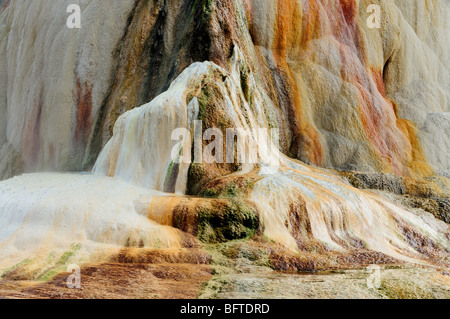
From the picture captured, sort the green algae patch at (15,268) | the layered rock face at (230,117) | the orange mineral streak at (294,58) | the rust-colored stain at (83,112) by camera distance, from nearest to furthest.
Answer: the green algae patch at (15,268), the layered rock face at (230,117), the orange mineral streak at (294,58), the rust-colored stain at (83,112)

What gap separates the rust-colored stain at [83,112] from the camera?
44.1ft

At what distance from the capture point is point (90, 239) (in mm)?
6809

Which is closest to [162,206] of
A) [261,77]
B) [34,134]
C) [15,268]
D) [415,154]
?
[15,268]

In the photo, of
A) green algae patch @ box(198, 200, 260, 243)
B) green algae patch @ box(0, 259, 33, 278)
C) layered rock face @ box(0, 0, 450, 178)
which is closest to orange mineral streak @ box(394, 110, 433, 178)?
layered rock face @ box(0, 0, 450, 178)

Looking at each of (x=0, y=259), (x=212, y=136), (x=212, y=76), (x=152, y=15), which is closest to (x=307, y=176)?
(x=212, y=136)

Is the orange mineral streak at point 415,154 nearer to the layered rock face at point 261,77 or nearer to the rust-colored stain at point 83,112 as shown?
the layered rock face at point 261,77

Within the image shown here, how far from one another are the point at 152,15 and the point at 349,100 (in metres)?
5.39

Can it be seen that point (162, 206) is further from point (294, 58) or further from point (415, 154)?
point (415, 154)

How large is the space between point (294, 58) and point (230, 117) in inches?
195

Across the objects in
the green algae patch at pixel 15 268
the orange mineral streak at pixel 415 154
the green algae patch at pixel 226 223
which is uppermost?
the orange mineral streak at pixel 415 154

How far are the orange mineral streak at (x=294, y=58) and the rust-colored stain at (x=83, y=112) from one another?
4829 mm

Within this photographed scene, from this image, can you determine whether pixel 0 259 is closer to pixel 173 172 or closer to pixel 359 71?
pixel 173 172

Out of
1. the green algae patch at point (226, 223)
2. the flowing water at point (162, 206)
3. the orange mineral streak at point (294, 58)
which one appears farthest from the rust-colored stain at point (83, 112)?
the green algae patch at point (226, 223)

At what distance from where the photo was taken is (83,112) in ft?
44.6
